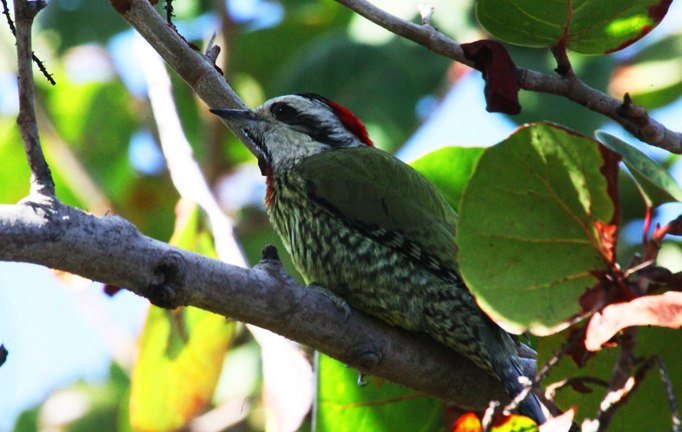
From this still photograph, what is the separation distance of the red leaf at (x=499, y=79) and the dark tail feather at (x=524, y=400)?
83 cm

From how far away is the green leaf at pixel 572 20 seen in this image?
1942 millimetres

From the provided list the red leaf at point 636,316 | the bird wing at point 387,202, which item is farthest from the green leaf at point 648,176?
the bird wing at point 387,202

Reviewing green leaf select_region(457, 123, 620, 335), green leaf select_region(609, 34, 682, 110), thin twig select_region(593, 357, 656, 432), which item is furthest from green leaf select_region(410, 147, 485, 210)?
green leaf select_region(609, 34, 682, 110)

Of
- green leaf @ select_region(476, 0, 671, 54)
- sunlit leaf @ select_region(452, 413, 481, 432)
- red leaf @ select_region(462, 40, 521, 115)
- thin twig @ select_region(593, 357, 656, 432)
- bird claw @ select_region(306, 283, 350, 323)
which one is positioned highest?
green leaf @ select_region(476, 0, 671, 54)

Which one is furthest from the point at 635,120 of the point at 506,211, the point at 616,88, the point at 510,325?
the point at 616,88

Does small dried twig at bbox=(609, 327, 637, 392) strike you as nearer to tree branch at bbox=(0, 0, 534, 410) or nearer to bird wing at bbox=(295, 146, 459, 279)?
tree branch at bbox=(0, 0, 534, 410)

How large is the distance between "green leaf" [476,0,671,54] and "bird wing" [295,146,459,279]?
0.92 m

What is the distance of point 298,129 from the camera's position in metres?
3.62

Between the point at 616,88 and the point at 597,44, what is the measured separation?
334cm

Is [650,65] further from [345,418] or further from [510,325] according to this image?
[510,325]

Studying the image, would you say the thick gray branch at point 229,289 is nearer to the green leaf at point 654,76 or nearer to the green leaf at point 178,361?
the green leaf at point 178,361

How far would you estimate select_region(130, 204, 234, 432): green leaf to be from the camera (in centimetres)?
290

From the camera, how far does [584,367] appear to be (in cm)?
189

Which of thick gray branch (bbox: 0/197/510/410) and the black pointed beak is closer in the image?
thick gray branch (bbox: 0/197/510/410)
